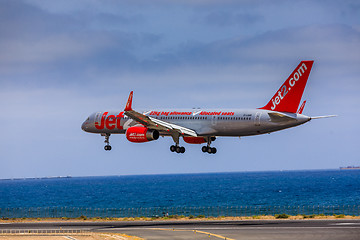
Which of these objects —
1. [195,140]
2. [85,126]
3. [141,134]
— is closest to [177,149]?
[195,140]

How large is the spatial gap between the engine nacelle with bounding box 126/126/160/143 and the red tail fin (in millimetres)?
14960

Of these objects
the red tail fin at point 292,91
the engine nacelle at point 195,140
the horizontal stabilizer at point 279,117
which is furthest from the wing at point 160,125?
the horizontal stabilizer at point 279,117

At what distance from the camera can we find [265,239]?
70.2 meters

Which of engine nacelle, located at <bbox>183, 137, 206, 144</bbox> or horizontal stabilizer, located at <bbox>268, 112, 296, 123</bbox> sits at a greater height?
horizontal stabilizer, located at <bbox>268, 112, 296, 123</bbox>

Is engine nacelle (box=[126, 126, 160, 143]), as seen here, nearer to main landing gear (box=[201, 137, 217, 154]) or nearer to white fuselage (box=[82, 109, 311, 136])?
white fuselage (box=[82, 109, 311, 136])

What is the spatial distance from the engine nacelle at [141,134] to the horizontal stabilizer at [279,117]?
636 inches

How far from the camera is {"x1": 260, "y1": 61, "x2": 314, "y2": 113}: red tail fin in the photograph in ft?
258

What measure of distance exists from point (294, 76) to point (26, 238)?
38.8 metres

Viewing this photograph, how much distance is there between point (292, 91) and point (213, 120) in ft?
35.0

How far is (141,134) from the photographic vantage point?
83688mm

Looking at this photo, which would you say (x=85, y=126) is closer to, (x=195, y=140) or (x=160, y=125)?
(x=160, y=125)

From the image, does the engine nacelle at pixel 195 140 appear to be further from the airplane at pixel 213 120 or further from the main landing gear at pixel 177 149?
the main landing gear at pixel 177 149

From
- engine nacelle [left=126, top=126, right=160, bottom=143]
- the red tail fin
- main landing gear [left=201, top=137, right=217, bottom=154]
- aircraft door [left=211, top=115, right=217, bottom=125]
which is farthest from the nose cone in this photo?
the red tail fin

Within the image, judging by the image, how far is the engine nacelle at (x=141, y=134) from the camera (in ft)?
274
